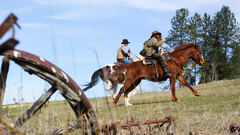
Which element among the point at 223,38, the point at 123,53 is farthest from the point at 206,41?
the point at 123,53

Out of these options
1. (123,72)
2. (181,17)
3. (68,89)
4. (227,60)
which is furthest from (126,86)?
(227,60)

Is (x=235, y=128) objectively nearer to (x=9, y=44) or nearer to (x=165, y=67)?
(x=9, y=44)

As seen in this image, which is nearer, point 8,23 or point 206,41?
point 8,23

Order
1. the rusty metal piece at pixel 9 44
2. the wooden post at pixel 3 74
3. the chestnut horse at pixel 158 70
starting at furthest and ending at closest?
1. the chestnut horse at pixel 158 70
2. the wooden post at pixel 3 74
3. the rusty metal piece at pixel 9 44

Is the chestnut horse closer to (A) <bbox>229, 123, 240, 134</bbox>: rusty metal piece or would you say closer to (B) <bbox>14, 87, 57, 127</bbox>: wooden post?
(A) <bbox>229, 123, 240, 134</bbox>: rusty metal piece

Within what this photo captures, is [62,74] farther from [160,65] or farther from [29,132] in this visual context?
[160,65]

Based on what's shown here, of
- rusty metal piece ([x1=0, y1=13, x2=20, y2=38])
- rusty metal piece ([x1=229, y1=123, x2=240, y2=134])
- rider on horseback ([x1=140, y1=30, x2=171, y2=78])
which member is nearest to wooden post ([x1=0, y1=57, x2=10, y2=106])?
rusty metal piece ([x1=0, y1=13, x2=20, y2=38])

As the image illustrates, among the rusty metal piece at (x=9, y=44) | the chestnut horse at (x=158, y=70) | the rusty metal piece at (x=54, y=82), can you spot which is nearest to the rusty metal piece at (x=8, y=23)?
the rusty metal piece at (x=9, y=44)

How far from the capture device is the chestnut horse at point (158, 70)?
11.4 metres

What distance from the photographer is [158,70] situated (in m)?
11.7

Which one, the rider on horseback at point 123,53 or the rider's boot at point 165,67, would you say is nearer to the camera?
the rider's boot at point 165,67

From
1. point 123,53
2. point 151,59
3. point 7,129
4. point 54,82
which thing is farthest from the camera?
point 123,53

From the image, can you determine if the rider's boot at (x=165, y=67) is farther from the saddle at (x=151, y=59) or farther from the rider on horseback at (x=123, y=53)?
the rider on horseback at (x=123, y=53)

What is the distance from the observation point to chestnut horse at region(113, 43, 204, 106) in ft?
37.4
